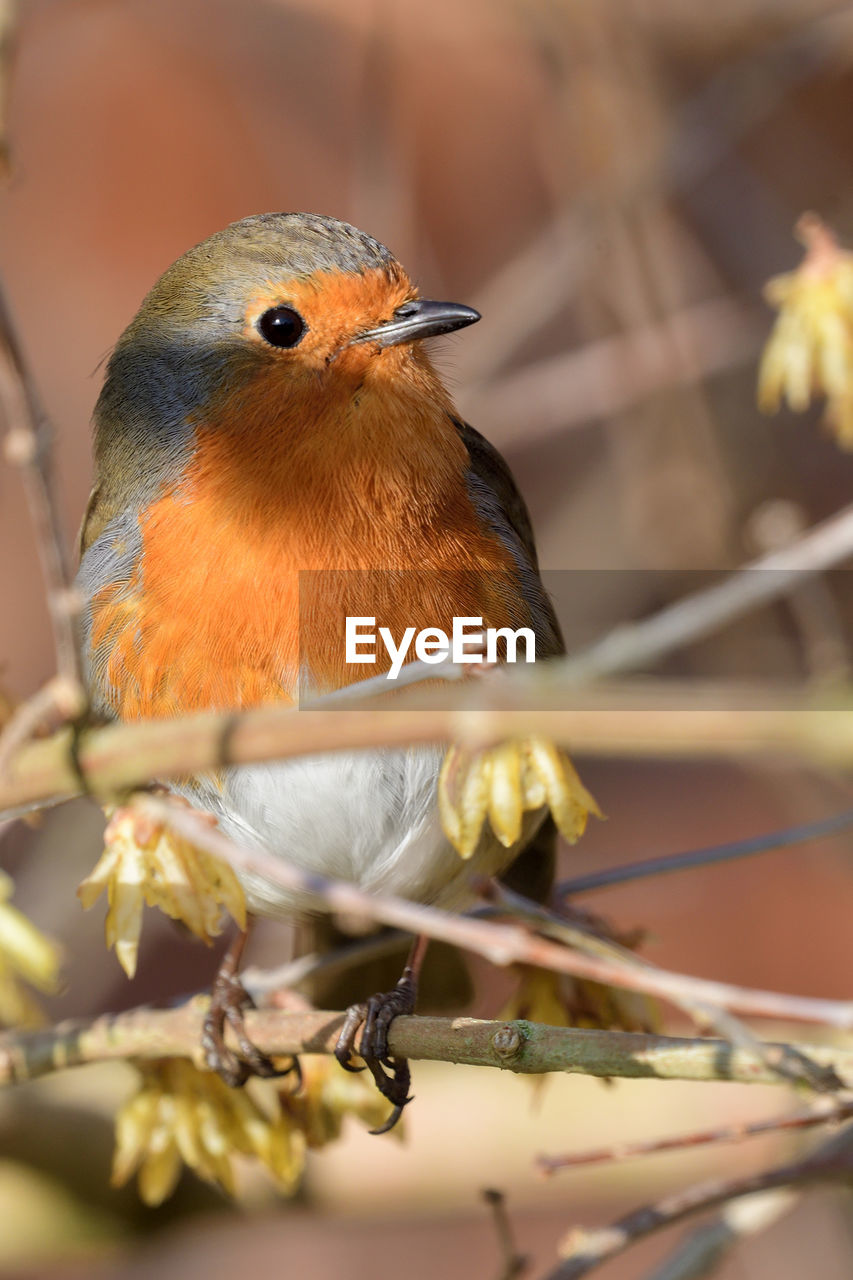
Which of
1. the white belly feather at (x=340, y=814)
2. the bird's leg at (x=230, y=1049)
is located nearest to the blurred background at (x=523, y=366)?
the white belly feather at (x=340, y=814)

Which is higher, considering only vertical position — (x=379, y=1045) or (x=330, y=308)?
(x=330, y=308)

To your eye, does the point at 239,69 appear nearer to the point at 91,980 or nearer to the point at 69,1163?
the point at 91,980

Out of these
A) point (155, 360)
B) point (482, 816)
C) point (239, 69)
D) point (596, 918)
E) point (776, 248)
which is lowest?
point (596, 918)

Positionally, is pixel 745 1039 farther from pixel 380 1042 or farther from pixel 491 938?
pixel 380 1042

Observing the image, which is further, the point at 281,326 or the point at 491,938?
the point at 281,326

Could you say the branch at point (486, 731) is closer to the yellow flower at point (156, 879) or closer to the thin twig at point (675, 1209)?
the yellow flower at point (156, 879)

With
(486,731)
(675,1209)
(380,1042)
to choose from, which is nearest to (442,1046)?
(380,1042)

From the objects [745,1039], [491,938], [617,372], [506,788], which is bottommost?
[745,1039]

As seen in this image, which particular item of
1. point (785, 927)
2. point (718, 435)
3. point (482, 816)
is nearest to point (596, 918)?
point (482, 816)
